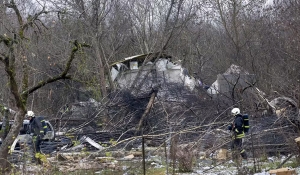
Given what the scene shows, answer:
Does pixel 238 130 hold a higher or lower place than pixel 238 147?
higher

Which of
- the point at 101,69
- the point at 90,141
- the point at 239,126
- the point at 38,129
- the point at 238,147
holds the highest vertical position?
the point at 101,69

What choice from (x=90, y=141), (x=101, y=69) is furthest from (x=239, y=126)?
(x=101, y=69)

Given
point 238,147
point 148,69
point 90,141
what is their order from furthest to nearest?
point 148,69
point 90,141
point 238,147

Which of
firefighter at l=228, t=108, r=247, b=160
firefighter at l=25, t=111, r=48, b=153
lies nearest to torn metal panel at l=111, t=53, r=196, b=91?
firefighter at l=25, t=111, r=48, b=153

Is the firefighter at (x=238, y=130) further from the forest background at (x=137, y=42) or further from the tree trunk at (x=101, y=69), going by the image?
the tree trunk at (x=101, y=69)

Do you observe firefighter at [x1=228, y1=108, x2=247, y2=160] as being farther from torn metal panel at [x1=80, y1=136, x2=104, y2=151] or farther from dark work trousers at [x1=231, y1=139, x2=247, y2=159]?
torn metal panel at [x1=80, y1=136, x2=104, y2=151]

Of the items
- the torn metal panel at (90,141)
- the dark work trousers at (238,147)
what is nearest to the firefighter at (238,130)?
the dark work trousers at (238,147)

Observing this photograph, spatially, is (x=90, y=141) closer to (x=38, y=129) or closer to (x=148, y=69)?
(x=38, y=129)

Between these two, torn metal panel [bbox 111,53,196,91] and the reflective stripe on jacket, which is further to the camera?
Result: torn metal panel [bbox 111,53,196,91]

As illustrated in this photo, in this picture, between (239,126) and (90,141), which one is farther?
(90,141)

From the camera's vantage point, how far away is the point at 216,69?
112 ft

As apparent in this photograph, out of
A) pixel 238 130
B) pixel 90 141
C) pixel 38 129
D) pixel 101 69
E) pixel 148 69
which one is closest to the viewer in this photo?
pixel 238 130

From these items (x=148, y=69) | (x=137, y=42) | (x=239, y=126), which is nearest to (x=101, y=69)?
(x=148, y=69)

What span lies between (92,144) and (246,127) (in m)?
4.96
